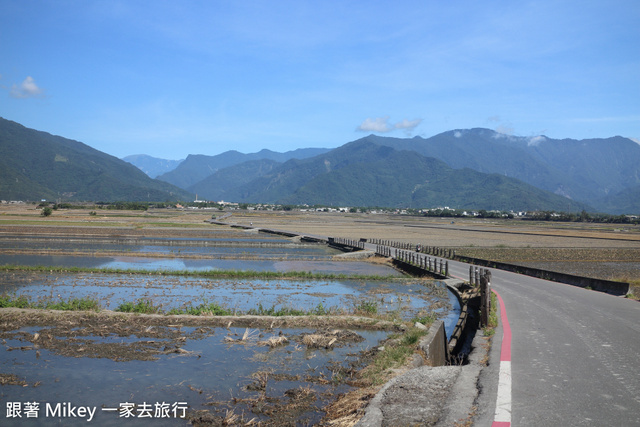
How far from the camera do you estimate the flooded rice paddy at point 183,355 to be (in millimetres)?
7918

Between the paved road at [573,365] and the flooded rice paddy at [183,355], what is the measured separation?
3.10 meters

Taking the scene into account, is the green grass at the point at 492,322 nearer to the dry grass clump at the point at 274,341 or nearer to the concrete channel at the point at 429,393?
the concrete channel at the point at 429,393

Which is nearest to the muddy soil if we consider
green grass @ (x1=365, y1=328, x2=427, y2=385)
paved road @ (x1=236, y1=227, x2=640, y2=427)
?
green grass @ (x1=365, y1=328, x2=427, y2=385)

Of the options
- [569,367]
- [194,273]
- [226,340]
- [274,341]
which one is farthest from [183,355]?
[194,273]

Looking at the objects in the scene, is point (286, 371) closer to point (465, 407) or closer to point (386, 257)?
point (465, 407)

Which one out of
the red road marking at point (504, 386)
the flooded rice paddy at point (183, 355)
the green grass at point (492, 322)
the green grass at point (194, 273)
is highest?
the red road marking at point (504, 386)

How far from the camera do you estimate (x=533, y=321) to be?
12234 mm

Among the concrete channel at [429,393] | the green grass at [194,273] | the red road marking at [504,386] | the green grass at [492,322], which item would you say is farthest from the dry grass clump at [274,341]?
the green grass at [194,273]

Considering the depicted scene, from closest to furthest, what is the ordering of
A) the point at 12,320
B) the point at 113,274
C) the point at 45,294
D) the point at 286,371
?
the point at 286,371
the point at 12,320
the point at 45,294
the point at 113,274

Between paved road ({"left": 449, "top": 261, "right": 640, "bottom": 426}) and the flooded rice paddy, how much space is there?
3099 millimetres

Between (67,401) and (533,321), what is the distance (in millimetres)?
10800

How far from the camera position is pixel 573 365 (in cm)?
795

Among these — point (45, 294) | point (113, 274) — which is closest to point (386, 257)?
point (113, 274)

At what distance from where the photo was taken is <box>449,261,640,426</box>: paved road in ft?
19.1
